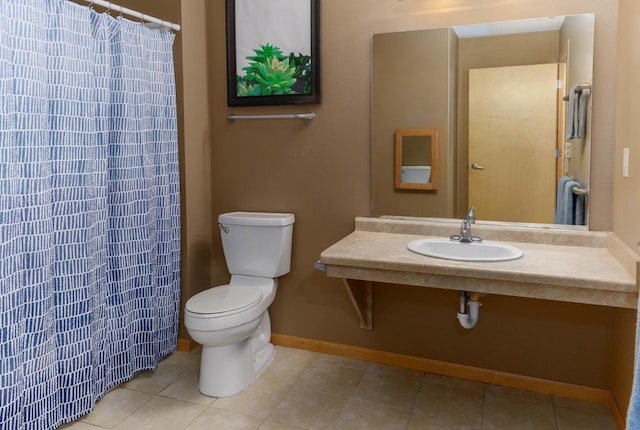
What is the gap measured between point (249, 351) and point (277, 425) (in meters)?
0.47

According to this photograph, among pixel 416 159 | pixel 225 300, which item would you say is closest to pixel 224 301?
pixel 225 300

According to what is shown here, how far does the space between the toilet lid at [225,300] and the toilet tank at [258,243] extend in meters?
0.15

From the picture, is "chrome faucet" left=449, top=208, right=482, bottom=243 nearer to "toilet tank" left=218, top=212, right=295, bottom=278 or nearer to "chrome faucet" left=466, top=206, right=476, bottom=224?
"chrome faucet" left=466, top=206, right=476, bottom=224

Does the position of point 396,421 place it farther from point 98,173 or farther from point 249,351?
point 98,173

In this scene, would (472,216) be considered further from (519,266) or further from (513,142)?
(519,266)

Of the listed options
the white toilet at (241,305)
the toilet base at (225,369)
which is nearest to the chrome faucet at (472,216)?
the white toilet at (241,305)

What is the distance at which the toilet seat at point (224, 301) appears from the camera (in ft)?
7.38

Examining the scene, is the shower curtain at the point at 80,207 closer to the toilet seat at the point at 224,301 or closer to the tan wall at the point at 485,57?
the toilet seat at the point at 224,301

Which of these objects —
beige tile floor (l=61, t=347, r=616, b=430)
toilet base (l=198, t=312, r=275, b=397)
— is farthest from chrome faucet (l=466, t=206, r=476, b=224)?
toilet base (l=198, t=312, r=275, b=397)

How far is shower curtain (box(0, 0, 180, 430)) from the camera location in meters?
1.78

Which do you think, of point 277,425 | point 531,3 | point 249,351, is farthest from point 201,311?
point 531,3

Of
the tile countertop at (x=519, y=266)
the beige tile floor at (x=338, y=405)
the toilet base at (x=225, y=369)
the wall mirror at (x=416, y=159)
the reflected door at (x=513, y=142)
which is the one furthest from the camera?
the wall mirror at (x=416, y=159)

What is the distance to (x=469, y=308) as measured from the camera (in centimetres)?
217

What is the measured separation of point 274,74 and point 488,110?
1181 mm
